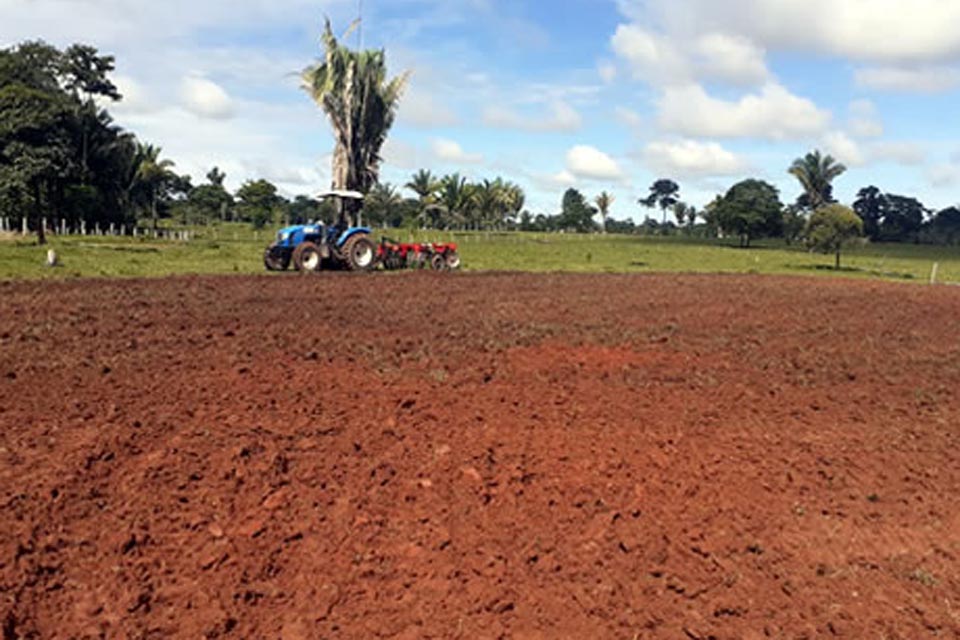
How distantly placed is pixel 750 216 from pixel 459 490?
7075 cm

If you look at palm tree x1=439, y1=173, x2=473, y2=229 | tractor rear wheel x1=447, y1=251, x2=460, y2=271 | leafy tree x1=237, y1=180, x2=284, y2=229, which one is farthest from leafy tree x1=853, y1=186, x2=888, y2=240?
tractor rear wheel x1=447, y1=251, x2=460, y2=271

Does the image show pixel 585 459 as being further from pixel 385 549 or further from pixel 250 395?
pixel 250 395

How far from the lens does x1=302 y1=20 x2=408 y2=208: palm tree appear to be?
3791cm

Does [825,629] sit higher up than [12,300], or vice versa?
[12,300]

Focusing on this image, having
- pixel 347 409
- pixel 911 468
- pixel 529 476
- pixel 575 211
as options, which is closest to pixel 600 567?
pixel 529 476

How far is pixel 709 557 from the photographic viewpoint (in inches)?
206

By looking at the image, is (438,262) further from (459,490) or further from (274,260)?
(459,490)

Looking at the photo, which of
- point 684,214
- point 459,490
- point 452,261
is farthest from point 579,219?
point 459,490

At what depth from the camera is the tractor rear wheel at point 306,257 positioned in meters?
22.6

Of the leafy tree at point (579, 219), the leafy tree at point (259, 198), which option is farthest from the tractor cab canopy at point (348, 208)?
the leafy tree at point (579, 219)

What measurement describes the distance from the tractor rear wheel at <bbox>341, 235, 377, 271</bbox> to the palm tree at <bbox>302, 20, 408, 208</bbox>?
15.2 m

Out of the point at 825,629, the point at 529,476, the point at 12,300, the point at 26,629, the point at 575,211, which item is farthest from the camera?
the point at 575,211

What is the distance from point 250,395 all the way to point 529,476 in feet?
10.3

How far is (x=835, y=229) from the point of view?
36.3 meters
